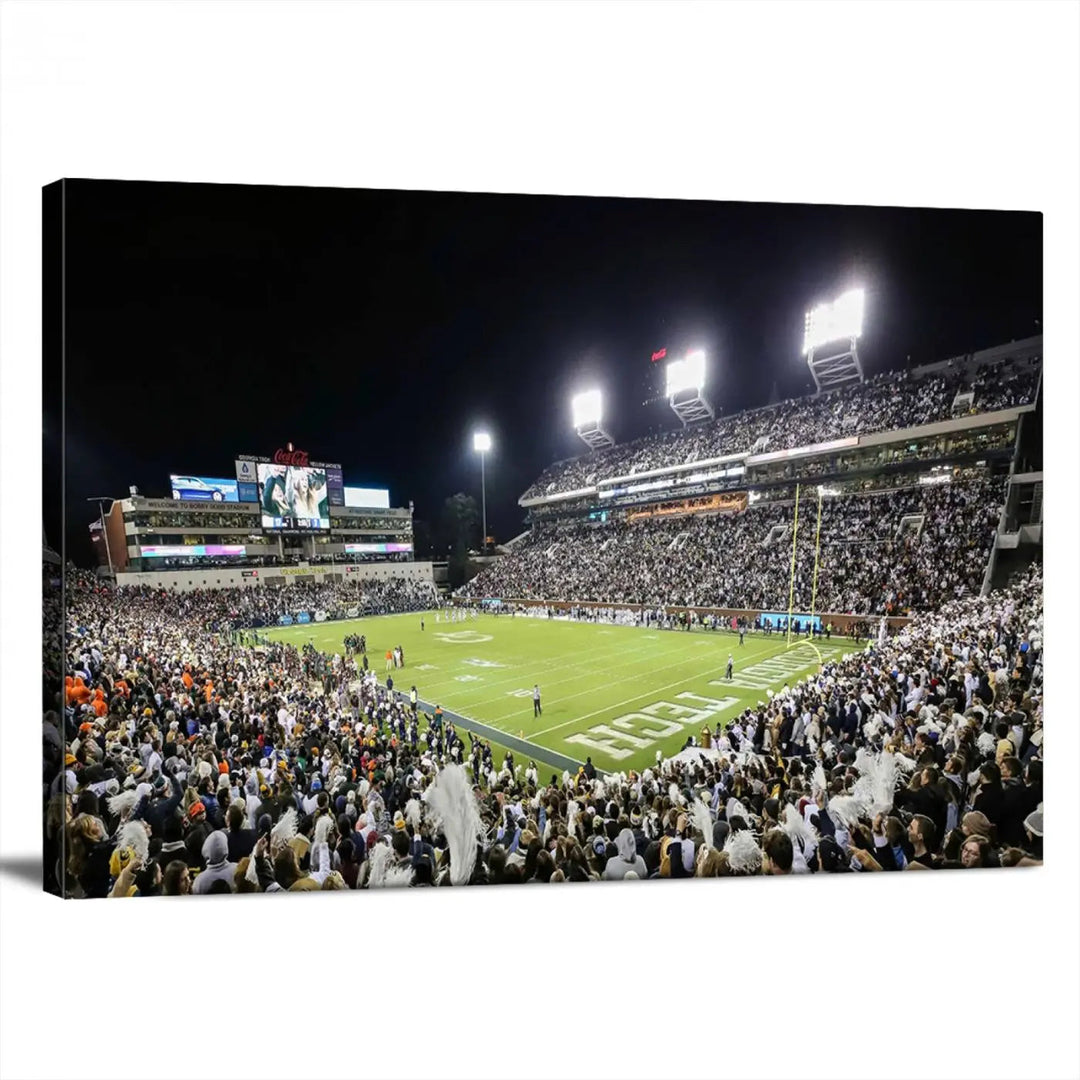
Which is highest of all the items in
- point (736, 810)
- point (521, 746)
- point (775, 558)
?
point (775, 558)

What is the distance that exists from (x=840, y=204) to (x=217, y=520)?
331 inches

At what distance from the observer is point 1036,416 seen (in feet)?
25.5

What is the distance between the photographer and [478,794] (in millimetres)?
6230

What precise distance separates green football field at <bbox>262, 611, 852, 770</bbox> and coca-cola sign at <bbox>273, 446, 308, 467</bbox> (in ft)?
8.00

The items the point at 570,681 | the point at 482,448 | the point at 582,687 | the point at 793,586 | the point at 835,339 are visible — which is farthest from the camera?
the point at 570,681

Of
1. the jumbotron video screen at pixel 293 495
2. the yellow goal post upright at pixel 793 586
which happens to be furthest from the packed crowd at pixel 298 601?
the yellow goal post upright at pixel 793 586

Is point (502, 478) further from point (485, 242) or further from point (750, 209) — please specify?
point (750, 209)

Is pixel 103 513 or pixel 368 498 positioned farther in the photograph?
pixel 368 498

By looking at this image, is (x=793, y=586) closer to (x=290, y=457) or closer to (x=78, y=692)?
(x=290, y=457)

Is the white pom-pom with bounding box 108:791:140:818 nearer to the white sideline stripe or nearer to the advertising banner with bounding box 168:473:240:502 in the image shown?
the advertising banner with bounding box 168:473:240:502

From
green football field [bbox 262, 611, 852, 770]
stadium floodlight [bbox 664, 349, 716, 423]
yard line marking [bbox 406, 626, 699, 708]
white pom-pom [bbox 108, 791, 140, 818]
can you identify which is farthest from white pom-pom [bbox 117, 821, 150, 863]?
stadium floodlight [bbox 664, 349, 716, 423]

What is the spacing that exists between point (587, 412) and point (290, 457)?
14.1ft

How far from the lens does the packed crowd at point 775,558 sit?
27.3 ft

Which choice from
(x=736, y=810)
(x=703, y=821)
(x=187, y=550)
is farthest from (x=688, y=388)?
(x=187, y=550)
